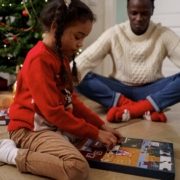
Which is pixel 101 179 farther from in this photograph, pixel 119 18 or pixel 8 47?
pixel 119 18

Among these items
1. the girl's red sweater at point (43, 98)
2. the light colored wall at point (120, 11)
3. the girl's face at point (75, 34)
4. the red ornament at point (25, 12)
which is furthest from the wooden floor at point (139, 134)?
the light colored wall at point (120, 11)

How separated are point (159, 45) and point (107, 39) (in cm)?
29

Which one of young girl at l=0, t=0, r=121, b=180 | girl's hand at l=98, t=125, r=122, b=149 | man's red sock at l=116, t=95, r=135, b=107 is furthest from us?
man's red sock at l=116, t=95, r=135, b=107

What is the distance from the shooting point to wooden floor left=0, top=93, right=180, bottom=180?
3.30ft

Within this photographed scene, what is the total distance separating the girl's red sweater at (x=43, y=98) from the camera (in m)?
0.98

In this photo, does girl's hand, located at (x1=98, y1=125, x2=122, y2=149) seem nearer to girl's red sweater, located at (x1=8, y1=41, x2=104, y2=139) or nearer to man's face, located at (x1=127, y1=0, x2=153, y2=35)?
girl's red sweater, located at (x1=8, y1=41, x2=104, y2=139)

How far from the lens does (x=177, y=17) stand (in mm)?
2627

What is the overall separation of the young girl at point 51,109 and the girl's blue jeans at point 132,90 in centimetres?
68

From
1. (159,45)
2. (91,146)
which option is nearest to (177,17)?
(159,45)

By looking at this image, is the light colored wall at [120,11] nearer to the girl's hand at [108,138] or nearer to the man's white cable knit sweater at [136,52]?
the man's white cable knit sweater at [136,52]

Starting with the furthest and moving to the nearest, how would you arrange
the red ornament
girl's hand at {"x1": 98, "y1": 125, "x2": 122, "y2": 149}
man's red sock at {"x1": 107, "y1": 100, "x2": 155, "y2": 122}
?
the red ornament, man's red sock at {"x1": 107, "y1": 100, "x2": 155, "y2": 122}, girl's hand at {"x1": 98, "y1": 125, "x2": 122, "y2": 149}

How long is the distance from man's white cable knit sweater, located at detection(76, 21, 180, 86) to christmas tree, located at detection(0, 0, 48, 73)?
1.43ft

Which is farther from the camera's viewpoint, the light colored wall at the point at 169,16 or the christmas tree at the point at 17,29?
the light colored wall at the point at 169,16

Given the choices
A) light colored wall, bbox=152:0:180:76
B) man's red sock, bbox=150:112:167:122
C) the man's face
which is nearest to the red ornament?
the man's face
